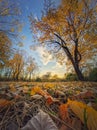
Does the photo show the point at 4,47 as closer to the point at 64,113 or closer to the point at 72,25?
the point at 72,25

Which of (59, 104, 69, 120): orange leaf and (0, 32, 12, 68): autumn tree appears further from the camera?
(0, 32, 12, 68): autumn tree

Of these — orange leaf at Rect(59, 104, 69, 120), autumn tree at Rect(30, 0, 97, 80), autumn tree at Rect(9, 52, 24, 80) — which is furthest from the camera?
autumn tree at Rect(9, 52, 24, 80)

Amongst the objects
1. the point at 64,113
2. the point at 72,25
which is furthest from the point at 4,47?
the point at 64,113

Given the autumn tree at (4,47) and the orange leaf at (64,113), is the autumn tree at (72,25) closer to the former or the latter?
the autumn tree at (4,47)

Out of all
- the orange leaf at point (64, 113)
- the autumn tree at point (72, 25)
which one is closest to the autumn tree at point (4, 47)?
the autumn tree at point (72, 25)

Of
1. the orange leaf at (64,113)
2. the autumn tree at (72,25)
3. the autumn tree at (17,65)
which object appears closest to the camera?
the orange leaf at (64,113)

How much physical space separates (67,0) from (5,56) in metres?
8.86

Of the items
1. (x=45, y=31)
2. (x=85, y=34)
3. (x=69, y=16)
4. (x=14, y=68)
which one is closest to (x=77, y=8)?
(x=69, y=16)

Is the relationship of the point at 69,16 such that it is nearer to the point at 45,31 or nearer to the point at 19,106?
the point at 45,31

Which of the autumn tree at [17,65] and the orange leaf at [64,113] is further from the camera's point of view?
the autumn tree at [17,65]

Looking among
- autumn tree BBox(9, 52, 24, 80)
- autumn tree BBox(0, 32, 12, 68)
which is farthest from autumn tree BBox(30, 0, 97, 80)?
autumn tree BBox(9, 52, 24, 80)

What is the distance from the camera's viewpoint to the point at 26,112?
37.7 inches

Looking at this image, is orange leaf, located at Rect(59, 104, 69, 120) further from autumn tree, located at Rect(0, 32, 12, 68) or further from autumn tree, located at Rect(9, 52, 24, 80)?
autumn tree, located at Rect(9, 52, 24, 80)

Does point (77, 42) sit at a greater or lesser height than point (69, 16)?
lesser
